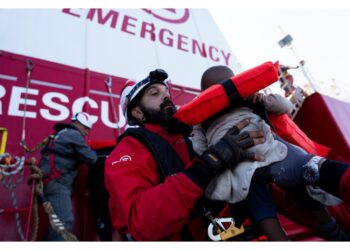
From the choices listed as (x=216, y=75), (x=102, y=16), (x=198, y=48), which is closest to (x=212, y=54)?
(x=198, y=48)

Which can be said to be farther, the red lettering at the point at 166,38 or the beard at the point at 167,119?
the red lettering at the point at 166,38

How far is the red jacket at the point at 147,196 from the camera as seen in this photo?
883mm

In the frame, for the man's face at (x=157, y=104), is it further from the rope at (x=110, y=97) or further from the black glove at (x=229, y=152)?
the rope at (x=110, y=97)

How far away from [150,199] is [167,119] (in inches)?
17.8

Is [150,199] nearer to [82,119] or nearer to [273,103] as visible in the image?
[273,103]

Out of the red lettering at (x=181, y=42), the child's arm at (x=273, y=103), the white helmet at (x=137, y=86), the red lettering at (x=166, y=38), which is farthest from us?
the red lettering at (x=181, y=42)

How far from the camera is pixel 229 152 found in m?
0.94

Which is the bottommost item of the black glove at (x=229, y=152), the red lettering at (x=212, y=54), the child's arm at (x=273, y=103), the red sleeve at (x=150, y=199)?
the red sleeve at (x=150, y=199)

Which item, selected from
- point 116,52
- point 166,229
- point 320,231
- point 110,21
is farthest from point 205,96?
point 110,21

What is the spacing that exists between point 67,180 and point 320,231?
192cm

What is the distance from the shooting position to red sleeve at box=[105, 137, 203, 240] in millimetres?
881

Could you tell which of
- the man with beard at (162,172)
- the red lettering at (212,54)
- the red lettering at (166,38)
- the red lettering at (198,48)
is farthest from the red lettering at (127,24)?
the man with beard at (162,172)

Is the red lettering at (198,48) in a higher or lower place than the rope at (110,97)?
higher

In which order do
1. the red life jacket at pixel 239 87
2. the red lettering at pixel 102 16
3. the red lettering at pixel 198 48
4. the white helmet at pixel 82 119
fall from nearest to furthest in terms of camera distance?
1. the red life jacket at pixel 239 87
2. the white helmet at pixel 82 119
3. the red lettering at pixel 102 16
4. the red lettering at pixel 198 48
